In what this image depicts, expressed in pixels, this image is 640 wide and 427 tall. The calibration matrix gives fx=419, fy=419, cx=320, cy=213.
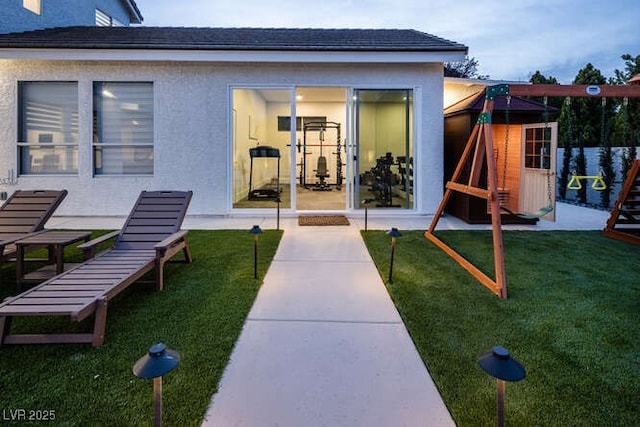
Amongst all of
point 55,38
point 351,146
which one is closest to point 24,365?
point 351,146

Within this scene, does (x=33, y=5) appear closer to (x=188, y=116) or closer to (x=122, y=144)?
(x=122, y=144)

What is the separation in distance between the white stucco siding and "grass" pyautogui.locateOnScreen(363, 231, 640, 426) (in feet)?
12.4

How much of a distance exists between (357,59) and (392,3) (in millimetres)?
28066

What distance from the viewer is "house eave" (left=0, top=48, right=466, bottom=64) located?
750 cm

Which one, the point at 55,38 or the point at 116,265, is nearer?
the point at 116,265

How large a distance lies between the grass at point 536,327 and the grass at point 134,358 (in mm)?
1291

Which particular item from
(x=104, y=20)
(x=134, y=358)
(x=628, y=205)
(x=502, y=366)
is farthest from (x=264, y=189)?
(x=104, y=20)

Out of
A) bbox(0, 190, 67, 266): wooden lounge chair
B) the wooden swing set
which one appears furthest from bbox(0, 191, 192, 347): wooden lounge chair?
the wooden swing set

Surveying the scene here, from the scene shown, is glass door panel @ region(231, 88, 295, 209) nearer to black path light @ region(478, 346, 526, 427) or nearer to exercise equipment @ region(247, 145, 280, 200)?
exercise equipment @ region(247, 145, 280, 200)

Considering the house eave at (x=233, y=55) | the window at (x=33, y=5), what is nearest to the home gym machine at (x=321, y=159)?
the house eave at (x=233, y=55)

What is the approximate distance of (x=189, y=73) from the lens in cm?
802

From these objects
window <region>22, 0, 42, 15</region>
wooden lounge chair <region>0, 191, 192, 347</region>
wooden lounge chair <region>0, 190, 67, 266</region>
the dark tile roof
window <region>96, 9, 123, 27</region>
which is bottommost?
wooden lounge chair <region>0, 191, 192, 347</region>

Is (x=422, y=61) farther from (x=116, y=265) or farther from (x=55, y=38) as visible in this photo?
(x=55, y=38)

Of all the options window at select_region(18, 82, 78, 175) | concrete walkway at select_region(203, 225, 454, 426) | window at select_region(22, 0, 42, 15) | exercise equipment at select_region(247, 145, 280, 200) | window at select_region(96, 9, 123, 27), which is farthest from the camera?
window at select_region(96, 9, 123, 27)
